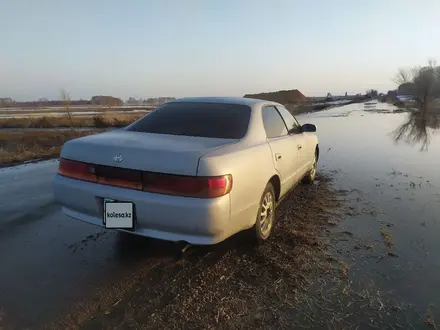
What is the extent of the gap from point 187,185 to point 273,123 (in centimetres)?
195

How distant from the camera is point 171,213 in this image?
268 centimetres

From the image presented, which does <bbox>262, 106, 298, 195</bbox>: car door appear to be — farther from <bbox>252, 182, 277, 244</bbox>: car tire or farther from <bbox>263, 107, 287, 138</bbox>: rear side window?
<bbox>252, 182, 277, 244</bbox>: car tire

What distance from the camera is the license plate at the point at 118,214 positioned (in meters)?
2.81

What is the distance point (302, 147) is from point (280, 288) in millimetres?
2605

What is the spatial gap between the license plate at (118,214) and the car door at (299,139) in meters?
2.60

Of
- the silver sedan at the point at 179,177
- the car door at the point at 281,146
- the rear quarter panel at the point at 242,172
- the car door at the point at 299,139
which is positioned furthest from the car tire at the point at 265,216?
the car door at the point at 299,139

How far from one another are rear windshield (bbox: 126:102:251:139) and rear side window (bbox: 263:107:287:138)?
0.31m

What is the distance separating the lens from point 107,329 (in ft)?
7.72

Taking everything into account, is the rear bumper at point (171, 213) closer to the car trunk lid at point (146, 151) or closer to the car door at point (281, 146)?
the car trunk lid at point (146, 151)

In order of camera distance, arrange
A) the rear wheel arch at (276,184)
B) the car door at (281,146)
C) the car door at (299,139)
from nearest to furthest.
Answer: the rear wheel arch at (276,184)
the car door at (281,146)
the car door at (299,139)

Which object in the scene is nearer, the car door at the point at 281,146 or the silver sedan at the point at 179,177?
the silver sedan at the point at 179,177

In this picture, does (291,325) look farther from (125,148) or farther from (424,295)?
(125,148)

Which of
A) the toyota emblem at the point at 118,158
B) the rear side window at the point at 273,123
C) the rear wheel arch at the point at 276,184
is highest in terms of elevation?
the rear side window at the point at 273,123

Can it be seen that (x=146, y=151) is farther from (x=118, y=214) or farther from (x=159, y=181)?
(x=118, y=214)
